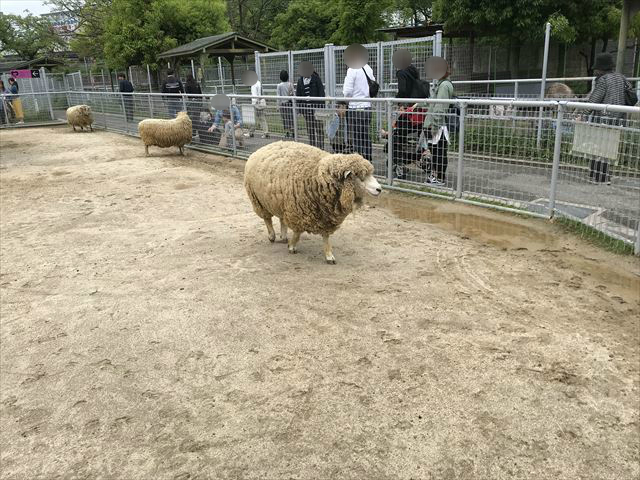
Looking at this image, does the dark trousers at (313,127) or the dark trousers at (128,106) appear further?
the dark trousers at (128,106)

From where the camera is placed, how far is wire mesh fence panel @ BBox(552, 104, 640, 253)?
5.07 meters

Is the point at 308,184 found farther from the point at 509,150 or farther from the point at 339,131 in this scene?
the point at 339,131

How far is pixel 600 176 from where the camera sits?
543 centimetres

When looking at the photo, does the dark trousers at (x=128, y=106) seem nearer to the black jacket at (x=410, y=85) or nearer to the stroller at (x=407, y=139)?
the black jacket at (x=410, y=85)

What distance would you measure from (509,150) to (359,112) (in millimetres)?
2424

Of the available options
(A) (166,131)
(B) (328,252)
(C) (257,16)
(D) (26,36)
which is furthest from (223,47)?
(D) (26,36)

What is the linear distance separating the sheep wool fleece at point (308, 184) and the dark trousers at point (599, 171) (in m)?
2.55

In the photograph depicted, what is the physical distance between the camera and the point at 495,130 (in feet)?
21.2

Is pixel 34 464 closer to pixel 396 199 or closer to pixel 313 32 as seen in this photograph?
pixel 396 199

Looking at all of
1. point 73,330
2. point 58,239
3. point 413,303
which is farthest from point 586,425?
point 58,239

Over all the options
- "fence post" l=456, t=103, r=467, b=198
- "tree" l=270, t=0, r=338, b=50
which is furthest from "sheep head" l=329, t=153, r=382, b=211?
"tree" l=270, t=0, r=338, b=50

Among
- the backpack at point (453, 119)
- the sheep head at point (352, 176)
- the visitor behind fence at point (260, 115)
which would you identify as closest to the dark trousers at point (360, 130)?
the backpack at point (453, 119)

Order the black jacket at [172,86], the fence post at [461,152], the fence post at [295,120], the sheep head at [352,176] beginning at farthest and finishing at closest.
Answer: the black jacket at [172,86], the fence post at [295,120], the fence post at [461,152], the sheep head at [352,176]

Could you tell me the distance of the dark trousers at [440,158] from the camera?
7.20 m
